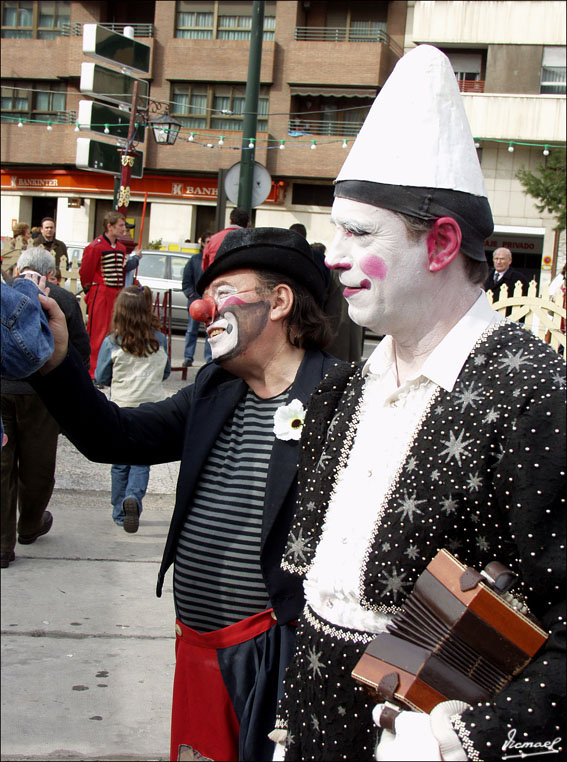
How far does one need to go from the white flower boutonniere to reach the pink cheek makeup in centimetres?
81

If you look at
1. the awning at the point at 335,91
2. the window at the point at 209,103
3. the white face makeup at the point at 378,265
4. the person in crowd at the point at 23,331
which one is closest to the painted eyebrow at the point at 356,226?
the white face makeup at the point at 378,265

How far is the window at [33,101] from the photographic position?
107ft

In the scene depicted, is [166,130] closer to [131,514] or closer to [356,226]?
[131,514]

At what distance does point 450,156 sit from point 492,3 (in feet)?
95.2

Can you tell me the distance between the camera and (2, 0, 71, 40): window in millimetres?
32531

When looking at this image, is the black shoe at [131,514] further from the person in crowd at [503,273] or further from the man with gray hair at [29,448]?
the person in crowd at [503,273]

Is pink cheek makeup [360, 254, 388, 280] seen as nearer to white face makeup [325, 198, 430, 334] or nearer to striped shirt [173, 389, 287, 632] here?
white face makeup [325, 198, 430, 334]

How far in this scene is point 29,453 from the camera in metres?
5.38

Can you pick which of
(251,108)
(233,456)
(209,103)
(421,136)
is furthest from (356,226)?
(209,103)

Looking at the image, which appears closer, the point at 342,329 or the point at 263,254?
the point at 263,254

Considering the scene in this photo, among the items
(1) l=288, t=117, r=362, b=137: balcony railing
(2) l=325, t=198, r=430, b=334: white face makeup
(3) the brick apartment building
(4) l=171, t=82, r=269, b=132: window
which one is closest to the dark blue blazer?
(2) l=325, t=198, r=430, b=334: white face makeup

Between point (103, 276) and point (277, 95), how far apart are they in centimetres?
2154

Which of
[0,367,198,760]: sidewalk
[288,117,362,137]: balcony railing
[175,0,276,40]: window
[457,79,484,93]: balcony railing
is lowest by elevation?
[0,367,198,760]: sidewalk

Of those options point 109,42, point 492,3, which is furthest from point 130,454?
point 492,3
